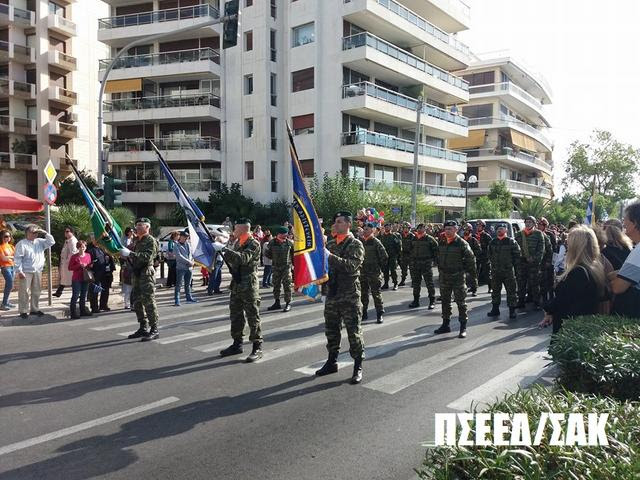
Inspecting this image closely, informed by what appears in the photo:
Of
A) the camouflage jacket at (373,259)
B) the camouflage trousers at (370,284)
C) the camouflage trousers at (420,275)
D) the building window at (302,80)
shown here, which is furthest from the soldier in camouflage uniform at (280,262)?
the building window at (302,80)

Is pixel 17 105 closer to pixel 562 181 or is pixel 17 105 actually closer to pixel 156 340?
pixel 156 340

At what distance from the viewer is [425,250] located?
12664 millimetres

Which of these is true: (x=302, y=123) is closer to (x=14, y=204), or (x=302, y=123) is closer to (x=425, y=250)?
(x=425, y=250)

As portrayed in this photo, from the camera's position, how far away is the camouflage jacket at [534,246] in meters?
11.5

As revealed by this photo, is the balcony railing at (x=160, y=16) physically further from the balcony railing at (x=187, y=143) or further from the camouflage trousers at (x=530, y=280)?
the camouflage trousers at (x=530, y=280)

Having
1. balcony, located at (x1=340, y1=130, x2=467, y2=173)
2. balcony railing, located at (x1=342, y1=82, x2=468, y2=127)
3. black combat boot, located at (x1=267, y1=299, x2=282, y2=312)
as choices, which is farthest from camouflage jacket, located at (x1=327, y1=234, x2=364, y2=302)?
balcony, located at (x1=340, y1=130, x2=467, y2=173)

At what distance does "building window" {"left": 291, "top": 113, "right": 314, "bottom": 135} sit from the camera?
31531mm

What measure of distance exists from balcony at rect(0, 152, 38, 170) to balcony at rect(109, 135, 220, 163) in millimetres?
7251

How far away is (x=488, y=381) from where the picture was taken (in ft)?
20.4

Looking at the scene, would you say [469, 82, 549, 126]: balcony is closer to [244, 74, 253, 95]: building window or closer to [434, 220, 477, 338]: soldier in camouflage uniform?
[244, 74, 253, 95]: building window

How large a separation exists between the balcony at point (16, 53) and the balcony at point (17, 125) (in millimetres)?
4186

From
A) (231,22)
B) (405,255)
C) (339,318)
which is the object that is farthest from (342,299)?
(405,255)

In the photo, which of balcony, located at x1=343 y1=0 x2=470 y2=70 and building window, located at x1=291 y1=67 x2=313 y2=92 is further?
building window, located at x1=291 y1=67 x2=313 y2=92

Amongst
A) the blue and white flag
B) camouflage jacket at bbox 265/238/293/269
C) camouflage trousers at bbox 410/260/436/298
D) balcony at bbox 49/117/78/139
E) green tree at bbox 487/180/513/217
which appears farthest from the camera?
green tree at bbox 487/180/513/217
